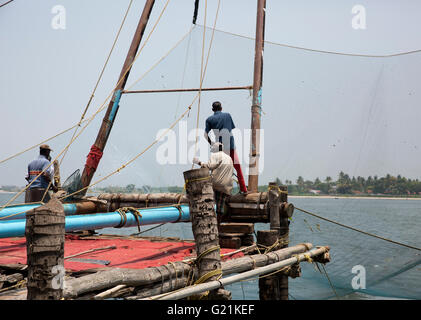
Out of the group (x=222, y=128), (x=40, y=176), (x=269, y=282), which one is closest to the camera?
(x=269, y=282)

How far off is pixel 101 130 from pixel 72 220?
4046 mm

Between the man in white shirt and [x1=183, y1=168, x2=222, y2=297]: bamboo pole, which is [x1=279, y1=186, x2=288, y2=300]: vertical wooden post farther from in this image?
[x1=183, y1=168, x2=222, y2=297]: bamboo pole

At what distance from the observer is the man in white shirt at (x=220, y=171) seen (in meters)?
6.96

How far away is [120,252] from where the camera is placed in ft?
23.6

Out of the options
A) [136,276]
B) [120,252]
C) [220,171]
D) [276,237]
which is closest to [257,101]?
[220,171]

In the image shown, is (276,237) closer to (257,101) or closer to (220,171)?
(220,171)

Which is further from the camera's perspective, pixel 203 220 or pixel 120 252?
pixel 120 252

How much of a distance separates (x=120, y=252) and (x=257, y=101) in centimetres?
426

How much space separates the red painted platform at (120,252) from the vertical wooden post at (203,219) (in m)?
1.22

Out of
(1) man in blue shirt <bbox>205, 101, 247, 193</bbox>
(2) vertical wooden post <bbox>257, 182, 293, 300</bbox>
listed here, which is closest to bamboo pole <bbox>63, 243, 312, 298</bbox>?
(2) vertical wooden post <bbox>257, 182, 293, 300</bbox>

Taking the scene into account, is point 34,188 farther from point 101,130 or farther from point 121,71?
point 121,71

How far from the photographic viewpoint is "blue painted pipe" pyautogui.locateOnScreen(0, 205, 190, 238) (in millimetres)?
4852
